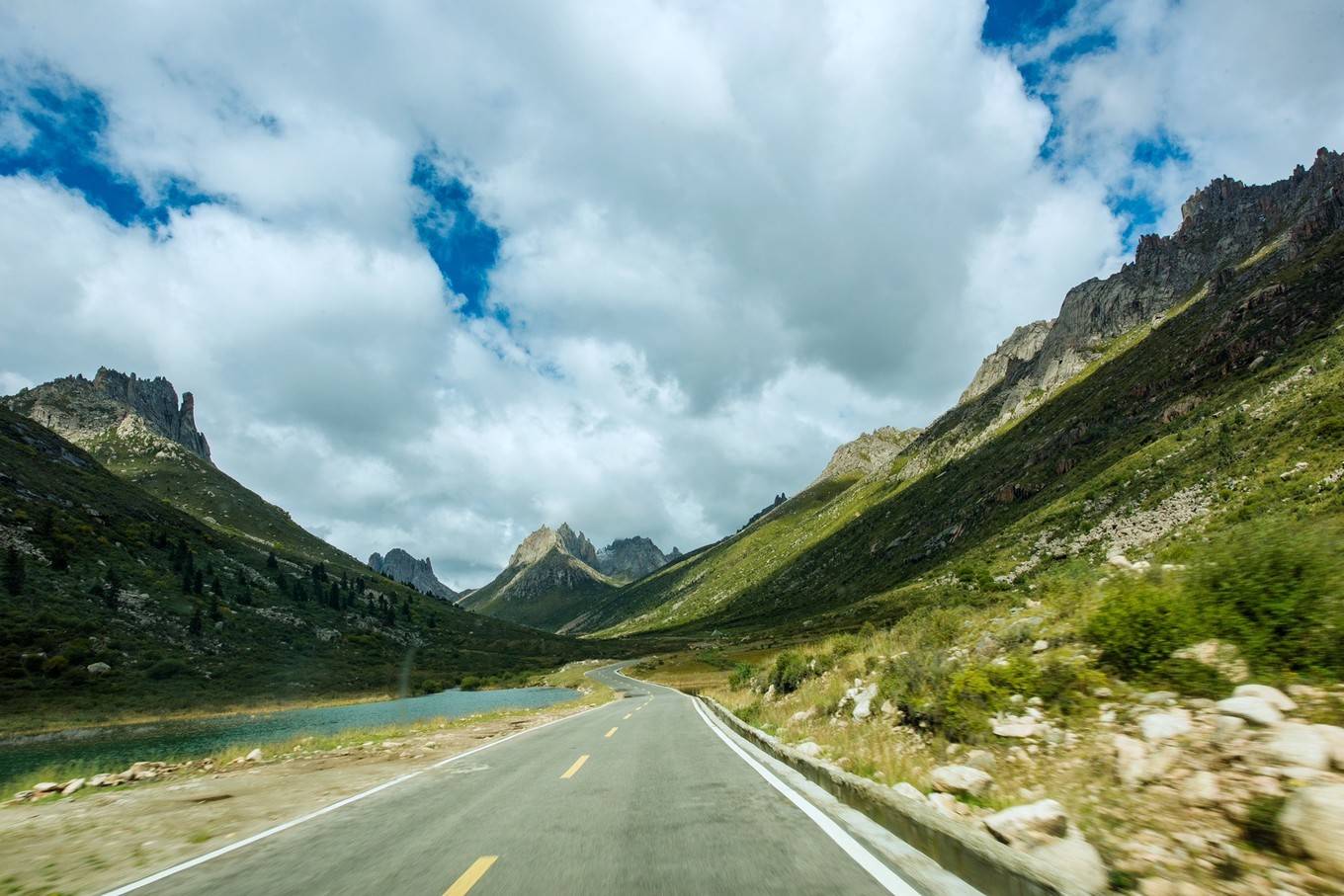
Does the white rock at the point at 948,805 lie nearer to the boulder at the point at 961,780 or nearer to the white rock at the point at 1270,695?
the boulder at the point at 961,780

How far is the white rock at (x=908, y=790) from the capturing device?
659cm

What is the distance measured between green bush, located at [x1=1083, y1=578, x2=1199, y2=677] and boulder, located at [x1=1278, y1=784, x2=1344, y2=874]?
3.74 m

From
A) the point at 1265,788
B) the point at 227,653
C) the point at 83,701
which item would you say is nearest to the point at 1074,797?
the point at 1265,788

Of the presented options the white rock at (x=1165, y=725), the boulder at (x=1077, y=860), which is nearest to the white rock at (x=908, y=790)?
the boulder at (x=1077, y=860)

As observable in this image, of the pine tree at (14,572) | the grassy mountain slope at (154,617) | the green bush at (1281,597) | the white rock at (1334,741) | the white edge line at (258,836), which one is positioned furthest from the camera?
the pine tree at (14,572)

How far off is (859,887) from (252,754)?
20.0m

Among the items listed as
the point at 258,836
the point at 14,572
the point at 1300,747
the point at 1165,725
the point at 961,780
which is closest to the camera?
the point at 1300,747

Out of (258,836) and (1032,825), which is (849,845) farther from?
(258,836)

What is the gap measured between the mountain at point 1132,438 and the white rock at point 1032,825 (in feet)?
28.3

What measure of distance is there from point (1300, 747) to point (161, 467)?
218200mm

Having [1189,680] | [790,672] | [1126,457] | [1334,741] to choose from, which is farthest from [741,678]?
[1126,457]

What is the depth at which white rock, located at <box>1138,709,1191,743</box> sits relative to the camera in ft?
18.5

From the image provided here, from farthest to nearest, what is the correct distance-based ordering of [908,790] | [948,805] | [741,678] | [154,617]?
1. [154,617]
2. [741,678]
3. [908,790]
4. [948,805]

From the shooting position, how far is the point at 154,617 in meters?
66.2
